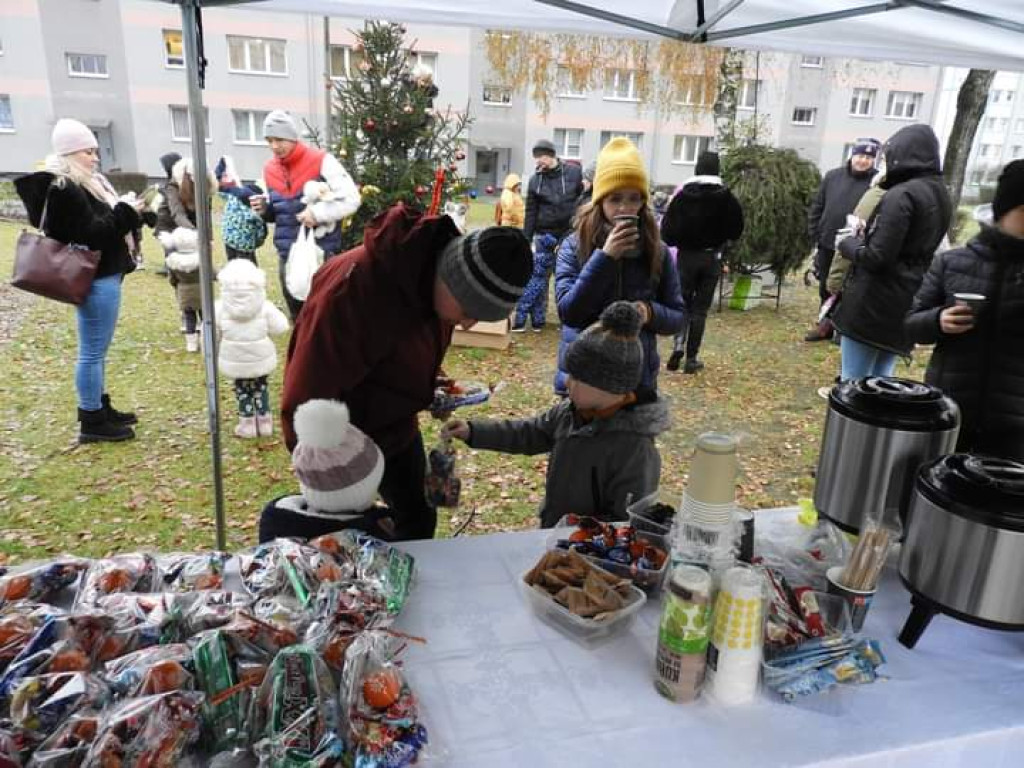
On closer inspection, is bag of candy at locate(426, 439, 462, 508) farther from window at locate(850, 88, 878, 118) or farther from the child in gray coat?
window at locate(850, 88, 878, 118)

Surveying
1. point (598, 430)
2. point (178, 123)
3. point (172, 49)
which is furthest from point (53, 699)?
point (172, 49)

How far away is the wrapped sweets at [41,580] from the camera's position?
1264 mm

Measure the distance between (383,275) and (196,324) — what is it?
16.2 ft

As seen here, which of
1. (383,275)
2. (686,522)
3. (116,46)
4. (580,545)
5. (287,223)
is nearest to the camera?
(686,522)

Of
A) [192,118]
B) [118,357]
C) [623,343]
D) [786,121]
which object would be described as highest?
[786,121]

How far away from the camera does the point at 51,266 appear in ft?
11.3

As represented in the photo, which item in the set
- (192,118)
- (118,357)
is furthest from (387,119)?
(192,118)

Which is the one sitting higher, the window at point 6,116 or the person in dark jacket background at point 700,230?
the window at point 6,116

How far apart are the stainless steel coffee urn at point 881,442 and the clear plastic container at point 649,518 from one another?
42 cm

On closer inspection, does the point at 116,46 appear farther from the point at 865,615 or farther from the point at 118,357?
the point at 865,615

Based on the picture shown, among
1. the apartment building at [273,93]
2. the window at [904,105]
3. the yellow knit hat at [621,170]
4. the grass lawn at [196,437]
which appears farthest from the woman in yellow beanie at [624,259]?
the window at [904,105]

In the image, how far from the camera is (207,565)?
4.61 feet

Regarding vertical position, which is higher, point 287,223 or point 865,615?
point 287,223

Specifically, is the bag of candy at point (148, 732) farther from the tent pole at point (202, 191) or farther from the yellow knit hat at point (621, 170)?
the yellow knit hat at point (621, 170)
